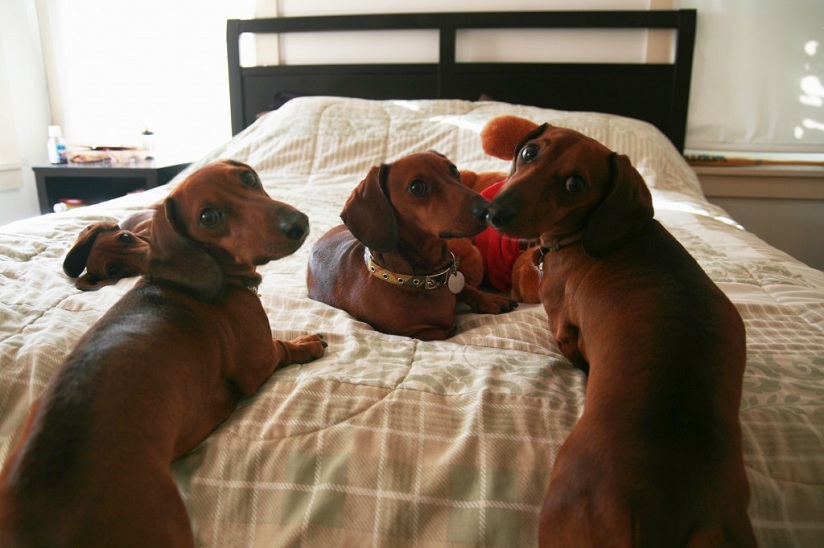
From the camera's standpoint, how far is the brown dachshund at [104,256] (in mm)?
1358

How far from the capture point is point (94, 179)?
11.2ft

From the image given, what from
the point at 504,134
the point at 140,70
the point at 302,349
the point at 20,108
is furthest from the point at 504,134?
the point at 20,108

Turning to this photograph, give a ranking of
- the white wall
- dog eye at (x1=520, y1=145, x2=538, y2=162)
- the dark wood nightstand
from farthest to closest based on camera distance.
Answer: the white wall
the dark wood nightstand
dog eye at (x1=520, y1=145, x2=538, y2=162)

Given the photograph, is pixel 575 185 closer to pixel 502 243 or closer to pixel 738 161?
pixel 502 243

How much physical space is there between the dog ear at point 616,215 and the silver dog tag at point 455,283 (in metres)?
0.41

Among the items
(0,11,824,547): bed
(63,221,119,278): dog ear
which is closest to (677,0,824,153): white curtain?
(0,11,824,547): bed

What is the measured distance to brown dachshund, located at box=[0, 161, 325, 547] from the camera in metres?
0.60

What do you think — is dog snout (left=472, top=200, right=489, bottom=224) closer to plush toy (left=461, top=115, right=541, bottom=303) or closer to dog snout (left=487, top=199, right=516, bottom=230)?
dog snout (left=487, top=199, right=516, bottom=230)

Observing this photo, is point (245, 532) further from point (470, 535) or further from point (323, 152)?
point (323, 152)

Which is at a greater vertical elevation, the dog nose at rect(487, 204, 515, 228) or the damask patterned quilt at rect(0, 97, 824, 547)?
the dog nose at rect(487, 204, 515, 228)

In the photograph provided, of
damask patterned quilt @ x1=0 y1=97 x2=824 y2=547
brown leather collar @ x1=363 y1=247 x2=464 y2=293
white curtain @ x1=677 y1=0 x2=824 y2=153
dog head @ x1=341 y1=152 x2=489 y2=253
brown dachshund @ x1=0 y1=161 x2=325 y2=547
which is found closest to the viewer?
brown dachshund @ x1=0 y1=161 x2=325 y2=547

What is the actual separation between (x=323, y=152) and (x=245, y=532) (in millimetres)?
2056

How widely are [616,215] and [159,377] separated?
2.32 ft

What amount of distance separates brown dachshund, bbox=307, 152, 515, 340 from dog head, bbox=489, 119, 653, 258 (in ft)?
0.53
